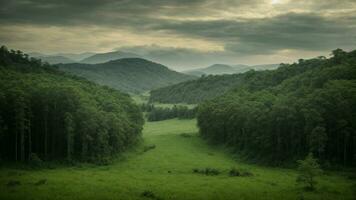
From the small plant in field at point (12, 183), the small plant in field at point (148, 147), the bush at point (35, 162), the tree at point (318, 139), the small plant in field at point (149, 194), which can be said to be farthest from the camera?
the small plant in field at point (148, 147)

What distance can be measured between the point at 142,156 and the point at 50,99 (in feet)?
92.4

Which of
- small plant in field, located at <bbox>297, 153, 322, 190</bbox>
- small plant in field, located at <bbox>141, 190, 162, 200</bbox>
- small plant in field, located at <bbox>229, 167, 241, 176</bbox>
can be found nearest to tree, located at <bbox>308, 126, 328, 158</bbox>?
small plant in field, located at <bbox>297, 153, 322, 190</bbox>

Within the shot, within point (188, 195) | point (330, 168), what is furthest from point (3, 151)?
point (330, 168)

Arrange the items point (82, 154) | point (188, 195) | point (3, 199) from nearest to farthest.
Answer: point (3, 199)
point (188, 195)
point (82, 154)

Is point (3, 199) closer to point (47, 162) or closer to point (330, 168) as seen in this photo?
point (47, 162)

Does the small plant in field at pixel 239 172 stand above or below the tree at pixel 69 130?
below

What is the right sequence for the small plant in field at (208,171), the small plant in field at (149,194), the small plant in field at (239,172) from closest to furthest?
1. the small plant in field at (149,194)
2. the small plant in field at (239,172)
3. the small plant in field at (208,171)

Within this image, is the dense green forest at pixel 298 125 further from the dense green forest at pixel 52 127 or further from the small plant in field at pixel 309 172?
the dense green forest at pixel 52 127

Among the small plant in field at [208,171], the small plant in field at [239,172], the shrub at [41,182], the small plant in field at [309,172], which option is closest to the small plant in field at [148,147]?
the small plant in field at [208,171]

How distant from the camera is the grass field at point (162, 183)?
53.2 m

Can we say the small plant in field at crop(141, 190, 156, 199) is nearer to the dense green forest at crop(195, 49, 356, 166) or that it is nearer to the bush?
the bush

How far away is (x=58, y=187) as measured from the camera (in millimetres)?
55438

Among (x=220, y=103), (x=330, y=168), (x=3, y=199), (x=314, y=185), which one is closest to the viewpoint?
(x=3, y=199)

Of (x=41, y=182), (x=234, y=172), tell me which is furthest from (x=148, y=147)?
(x=41, y=182)
